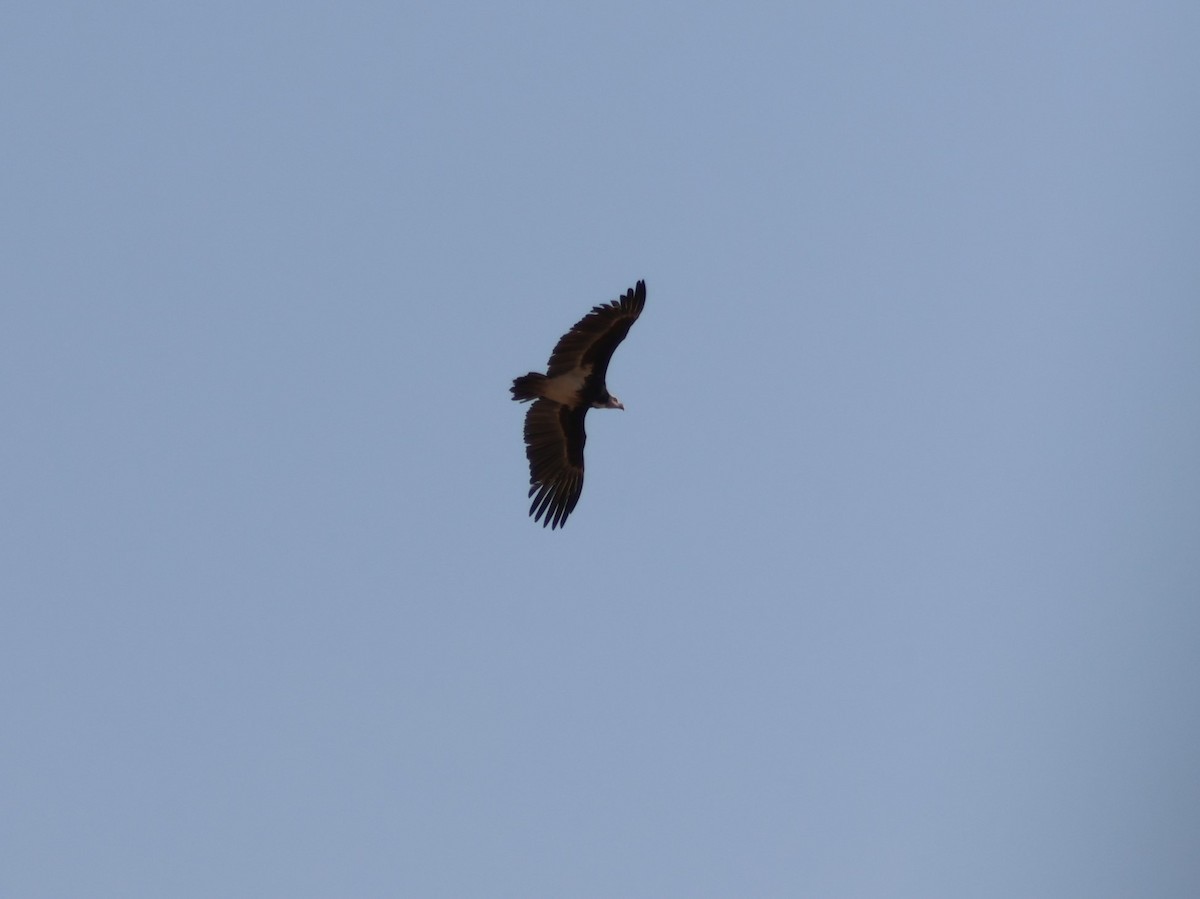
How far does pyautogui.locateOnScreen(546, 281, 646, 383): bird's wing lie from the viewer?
1277 inches

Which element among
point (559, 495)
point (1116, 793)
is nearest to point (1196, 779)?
point (1116, 793)

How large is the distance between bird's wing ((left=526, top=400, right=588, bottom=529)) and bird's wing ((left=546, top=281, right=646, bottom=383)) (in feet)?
3.90

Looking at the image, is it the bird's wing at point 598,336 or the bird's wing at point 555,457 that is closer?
the bird's wing at point 598,336

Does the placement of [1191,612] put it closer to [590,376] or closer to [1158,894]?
[1158,894]

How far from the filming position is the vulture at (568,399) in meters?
32.8

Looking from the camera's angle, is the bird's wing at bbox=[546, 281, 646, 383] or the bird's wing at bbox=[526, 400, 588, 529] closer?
the bird's wing at bbox=[546, 281, 646, 383]

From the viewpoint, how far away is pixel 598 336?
33094 millimetres

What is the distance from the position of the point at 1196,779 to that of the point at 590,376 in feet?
183

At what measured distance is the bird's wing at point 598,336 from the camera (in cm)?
3244

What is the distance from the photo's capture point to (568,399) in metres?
34.6

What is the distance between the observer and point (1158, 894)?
73125 mm

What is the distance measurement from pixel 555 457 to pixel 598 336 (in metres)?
3.19

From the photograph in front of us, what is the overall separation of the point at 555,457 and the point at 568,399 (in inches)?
51.4

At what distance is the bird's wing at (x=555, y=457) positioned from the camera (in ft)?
115
